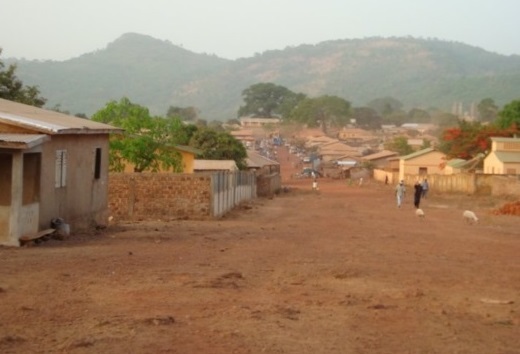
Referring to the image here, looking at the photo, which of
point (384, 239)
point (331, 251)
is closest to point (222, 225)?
point (384, 239)

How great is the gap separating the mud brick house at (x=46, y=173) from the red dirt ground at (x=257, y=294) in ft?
2.54

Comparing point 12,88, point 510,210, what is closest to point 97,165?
point 12,88

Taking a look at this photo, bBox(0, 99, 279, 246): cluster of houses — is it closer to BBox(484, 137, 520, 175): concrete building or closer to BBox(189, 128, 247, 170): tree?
BBox(189, 128, 247, 170): tree

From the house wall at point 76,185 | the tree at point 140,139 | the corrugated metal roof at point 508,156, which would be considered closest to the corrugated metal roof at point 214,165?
the tree at point 140,139

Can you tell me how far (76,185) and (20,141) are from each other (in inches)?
211

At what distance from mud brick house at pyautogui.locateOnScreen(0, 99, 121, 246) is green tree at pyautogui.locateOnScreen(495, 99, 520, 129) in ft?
169

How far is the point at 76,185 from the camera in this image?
2259 centimetres

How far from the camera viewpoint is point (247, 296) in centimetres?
1253

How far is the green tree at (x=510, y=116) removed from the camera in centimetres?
7088

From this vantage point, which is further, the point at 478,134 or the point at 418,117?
the point at 418,117

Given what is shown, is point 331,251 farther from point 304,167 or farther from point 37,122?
point 304,167

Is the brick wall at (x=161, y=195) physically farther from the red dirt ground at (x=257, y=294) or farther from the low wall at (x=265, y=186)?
Answer: the low wall at (x=265, y=186)

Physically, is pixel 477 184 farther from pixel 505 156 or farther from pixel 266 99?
pixel 266 99

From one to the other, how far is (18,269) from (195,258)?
365 centimetres
